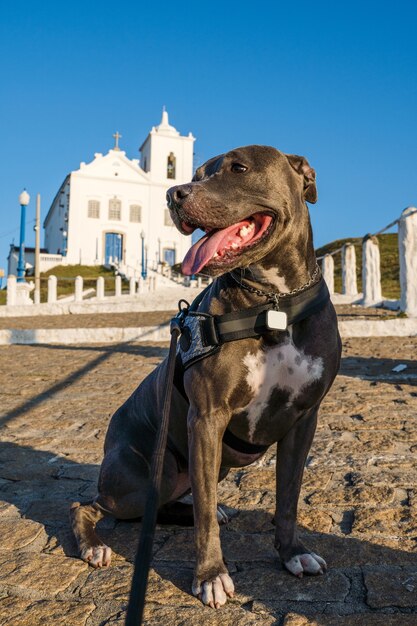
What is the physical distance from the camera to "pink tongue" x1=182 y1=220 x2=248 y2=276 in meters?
2.19

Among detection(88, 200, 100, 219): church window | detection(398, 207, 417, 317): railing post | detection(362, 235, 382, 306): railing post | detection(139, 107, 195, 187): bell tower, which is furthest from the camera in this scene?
detection(139, 107, 195, 187): bell tower

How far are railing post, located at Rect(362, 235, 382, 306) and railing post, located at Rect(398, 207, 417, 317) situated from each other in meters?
2.97

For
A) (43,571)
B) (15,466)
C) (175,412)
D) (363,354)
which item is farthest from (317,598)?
(363,354)

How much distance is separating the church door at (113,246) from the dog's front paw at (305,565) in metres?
62.7

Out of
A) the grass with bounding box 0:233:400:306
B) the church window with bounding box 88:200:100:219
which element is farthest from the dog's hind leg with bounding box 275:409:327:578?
the church window with bounding box 88:200:100:219

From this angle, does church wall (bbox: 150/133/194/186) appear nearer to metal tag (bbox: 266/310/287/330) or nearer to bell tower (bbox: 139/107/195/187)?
bell tower (bbox: 139/107/195/187)

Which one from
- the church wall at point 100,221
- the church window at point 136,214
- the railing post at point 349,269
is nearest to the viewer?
the railing post at point 349,269

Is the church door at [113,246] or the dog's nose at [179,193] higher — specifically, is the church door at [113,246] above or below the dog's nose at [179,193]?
above

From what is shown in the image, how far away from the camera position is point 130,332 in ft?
39.3

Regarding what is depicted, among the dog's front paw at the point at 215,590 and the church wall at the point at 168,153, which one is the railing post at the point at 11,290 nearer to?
the dog's front paw at the point at 215,590

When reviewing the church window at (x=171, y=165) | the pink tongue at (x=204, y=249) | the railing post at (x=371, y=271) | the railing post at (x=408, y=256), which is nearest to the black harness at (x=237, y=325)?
the pink tongue at (x=204, y=249)

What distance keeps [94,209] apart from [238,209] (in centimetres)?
6378

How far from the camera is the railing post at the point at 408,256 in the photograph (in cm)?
1007

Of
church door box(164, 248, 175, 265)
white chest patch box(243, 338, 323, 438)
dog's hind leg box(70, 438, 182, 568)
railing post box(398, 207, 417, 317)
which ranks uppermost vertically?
church door box(164, 248, 175, 265)
